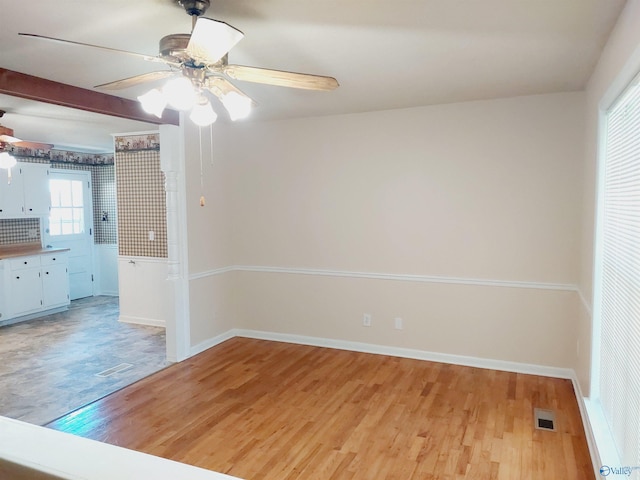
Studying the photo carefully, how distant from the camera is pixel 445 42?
99.0 inches

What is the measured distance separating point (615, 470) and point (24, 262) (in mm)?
6886

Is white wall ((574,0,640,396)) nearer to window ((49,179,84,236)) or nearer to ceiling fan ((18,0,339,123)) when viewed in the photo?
ceiling fan ((18,0,339,123))

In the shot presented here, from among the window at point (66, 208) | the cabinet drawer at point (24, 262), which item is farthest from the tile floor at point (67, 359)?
the window at point (66, 208)

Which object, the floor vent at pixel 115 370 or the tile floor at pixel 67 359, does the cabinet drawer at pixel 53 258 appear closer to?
the tile floor at pixel 67 359

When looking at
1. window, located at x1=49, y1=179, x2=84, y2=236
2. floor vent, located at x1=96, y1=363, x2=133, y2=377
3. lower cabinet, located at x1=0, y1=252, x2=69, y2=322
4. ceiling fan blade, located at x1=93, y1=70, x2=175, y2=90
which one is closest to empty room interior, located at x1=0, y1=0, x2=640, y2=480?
ceiling fan blade, located at x1=93, y1=70, x2=175, y2=90

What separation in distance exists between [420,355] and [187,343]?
2.41 meters

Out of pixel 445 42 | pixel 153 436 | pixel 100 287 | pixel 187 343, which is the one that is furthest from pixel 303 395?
pixel 100 287

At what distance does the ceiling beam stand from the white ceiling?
0.10 meters

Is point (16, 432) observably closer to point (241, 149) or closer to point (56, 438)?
point (56, 438)

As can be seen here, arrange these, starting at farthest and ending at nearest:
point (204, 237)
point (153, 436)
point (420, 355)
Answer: point (204, 237), point (420, 355), point (153, 436)

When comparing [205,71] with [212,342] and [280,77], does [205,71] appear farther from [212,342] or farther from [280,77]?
[212,342]

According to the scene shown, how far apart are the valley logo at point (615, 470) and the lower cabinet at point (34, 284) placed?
6.69 meters

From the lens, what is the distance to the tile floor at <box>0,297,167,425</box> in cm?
351

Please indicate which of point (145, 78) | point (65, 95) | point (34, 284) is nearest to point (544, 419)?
point (145, 78)
